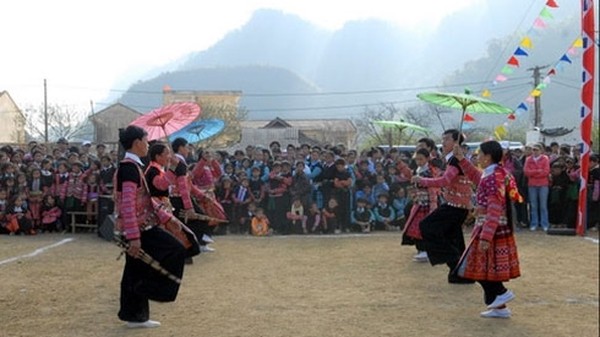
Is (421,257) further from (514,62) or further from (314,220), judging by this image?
(514,62)

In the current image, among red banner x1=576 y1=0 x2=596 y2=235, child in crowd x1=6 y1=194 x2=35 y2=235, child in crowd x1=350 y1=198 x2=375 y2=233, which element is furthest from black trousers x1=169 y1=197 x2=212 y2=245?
red banner x1=576 y1=0 x2=596 y2=235

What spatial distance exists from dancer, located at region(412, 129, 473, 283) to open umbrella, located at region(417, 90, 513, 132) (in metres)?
1.05

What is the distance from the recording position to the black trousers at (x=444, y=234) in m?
7.79

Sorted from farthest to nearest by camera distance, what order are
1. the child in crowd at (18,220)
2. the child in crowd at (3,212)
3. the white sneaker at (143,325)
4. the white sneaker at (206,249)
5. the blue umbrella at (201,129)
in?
the child in crowd at (3,212), the child in crowd at (18,220), the blue umbrella at (201,129), the white sneaker at (206,249), the white sneaker at (143,325)

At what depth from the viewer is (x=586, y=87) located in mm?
11297

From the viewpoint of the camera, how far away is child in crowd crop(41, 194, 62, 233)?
1396cm

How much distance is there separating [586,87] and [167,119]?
7.01 metres

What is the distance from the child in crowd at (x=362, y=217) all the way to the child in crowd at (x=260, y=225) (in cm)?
177

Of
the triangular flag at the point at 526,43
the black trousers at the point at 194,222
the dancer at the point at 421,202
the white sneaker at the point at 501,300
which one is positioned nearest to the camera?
the white sneaker at the point at 501,300

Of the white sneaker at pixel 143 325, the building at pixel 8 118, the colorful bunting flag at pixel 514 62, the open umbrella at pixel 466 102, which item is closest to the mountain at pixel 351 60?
the building at pixel 8 118

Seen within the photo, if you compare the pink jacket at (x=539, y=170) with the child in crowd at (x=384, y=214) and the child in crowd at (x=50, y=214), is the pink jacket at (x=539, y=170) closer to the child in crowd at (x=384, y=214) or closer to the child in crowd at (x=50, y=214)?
the child in crowd at (x=384, y=214)

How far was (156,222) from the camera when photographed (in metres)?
6.10

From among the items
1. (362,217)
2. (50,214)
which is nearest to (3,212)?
(50,214)

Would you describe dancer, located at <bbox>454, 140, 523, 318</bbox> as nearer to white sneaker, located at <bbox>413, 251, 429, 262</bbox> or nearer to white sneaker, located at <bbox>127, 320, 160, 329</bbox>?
white sneaker, located at <bbox>127, 320, 160, 329</bbox>
